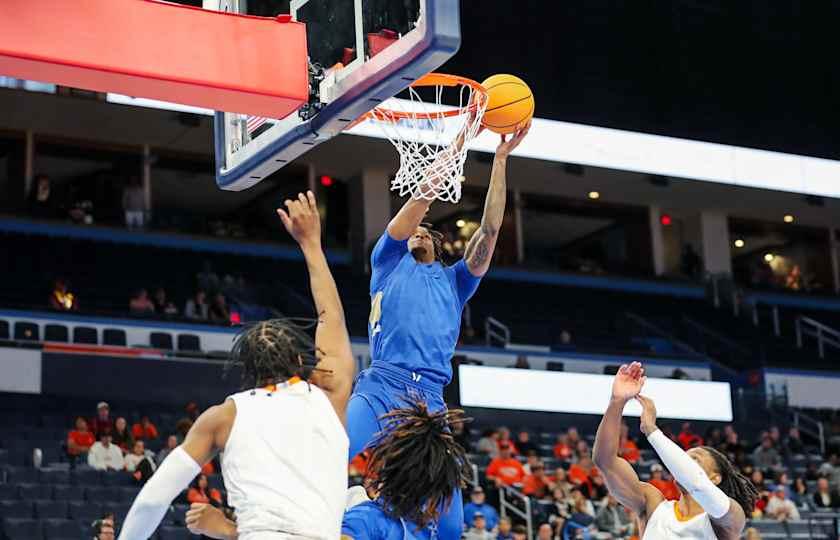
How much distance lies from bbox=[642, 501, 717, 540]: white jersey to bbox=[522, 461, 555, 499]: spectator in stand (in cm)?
1120

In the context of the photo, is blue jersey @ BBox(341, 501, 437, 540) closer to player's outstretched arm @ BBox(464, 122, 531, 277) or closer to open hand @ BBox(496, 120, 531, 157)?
player's outstretched arm @ BBox(464, 122, 531, 277)

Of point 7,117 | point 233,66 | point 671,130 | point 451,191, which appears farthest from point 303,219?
point 7,117

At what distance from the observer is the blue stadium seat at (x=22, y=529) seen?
12562mm

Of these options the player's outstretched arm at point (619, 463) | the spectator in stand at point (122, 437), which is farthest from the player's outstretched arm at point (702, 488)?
the spectator in stand at point (122, 437)

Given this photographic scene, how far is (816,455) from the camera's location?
23.2m

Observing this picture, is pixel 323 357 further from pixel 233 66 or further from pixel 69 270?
pixel 69 270

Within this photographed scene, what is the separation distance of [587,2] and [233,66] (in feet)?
33.0

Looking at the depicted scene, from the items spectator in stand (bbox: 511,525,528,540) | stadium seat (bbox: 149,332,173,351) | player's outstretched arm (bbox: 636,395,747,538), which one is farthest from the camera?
stadium seat (bbox: 149,332,173,351)

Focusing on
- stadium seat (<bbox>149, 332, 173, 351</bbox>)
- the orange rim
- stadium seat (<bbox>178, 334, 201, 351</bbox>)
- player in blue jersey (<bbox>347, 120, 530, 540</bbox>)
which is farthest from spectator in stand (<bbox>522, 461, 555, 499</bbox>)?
player in blue jersey (<bbox>347, 120, 530, 540</bbox>)

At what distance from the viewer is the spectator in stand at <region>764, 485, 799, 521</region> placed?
1770 cm

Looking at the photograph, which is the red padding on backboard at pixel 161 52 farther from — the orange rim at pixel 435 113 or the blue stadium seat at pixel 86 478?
the blue stadium seat at pixel 86 478

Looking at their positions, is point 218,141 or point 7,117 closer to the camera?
point 218,141

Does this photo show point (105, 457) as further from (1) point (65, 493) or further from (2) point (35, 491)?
(2) point (35, 491)

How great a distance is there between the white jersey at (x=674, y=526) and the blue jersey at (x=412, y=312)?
1.24m
